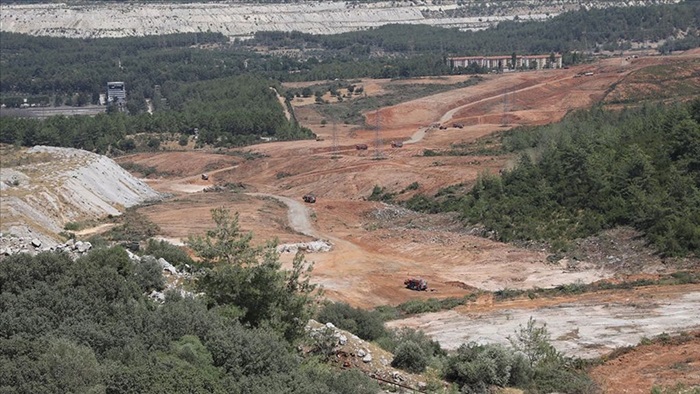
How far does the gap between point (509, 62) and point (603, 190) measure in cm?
11885

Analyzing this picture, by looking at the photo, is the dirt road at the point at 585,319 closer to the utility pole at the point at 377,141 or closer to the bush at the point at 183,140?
the utility pole at the point at 377,141

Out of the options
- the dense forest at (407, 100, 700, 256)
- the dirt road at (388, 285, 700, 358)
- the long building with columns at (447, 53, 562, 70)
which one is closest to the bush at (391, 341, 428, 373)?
the dirt road at (388, 285, 700, 358)

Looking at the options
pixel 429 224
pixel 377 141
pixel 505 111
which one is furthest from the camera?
pixel 505 111

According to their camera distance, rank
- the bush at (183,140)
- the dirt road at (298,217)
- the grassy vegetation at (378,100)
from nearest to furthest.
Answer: the dirt road at (298,217)
the bush at (183,140)
the grassy vegetation at (378,100)

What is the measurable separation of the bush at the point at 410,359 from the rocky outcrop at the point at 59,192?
2410 cm

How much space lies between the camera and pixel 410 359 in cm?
2880

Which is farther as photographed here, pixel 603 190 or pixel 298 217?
pixel 298 217

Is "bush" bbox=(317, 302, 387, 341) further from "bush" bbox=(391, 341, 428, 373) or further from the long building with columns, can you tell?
the long building with columns

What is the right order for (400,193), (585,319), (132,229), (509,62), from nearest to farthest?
(585,319) < (132,229) < (400,193) < (509,62)

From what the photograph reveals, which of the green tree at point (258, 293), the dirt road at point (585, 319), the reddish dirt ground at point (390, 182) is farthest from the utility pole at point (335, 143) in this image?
the green tree at point (258, 293)

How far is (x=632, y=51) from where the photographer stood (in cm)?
19225

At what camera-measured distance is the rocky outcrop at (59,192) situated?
5697cm

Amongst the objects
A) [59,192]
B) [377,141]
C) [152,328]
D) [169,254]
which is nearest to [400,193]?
[59,192]

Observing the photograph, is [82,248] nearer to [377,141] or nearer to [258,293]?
[258,293]
